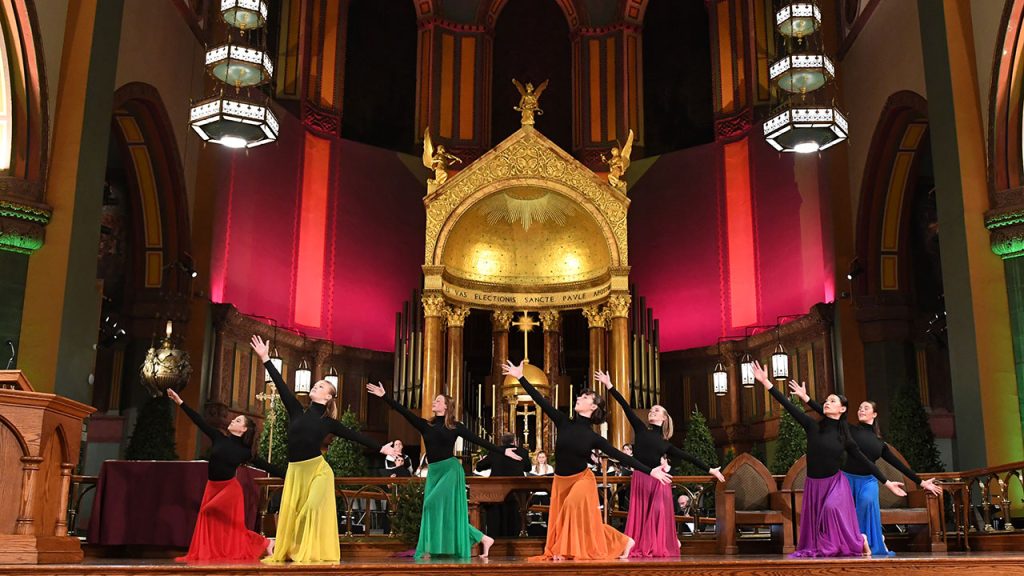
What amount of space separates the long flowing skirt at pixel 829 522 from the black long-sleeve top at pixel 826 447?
0.27 ft

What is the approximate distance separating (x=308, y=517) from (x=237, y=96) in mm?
7060

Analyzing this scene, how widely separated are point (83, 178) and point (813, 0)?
30.8 feet

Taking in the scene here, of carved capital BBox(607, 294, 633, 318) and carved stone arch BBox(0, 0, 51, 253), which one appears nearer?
carved stone arch BBox(0, 0, 51, 253)

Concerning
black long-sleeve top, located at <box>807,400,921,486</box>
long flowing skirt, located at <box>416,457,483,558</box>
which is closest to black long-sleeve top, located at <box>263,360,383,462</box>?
long flowing skirt, located at <box>416,457,483,558</box>

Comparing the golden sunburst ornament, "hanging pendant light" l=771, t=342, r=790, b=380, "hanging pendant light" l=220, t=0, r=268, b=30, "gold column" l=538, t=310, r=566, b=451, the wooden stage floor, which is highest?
"hanging pendant light" l=220, t=0, r=268, b=30

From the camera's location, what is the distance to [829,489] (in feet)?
25.9

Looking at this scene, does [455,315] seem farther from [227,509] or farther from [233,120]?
[227,509]

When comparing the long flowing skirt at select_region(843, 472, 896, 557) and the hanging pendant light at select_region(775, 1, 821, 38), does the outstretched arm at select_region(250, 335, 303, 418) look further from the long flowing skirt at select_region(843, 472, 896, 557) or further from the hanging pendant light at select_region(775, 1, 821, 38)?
the hanging pendant light at select_region(775, 1, 821, 38)

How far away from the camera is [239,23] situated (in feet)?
41.4

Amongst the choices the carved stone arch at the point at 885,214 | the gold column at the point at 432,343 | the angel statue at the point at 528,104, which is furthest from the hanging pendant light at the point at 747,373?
the angel statue at the point at 528,104

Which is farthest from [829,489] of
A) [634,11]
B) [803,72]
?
[634,11]

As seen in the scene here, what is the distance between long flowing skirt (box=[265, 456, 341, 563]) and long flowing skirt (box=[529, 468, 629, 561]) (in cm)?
159

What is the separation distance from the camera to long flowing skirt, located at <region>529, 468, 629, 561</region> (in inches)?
294

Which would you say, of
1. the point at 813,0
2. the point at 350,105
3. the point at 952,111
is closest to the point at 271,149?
the point at 350,105
